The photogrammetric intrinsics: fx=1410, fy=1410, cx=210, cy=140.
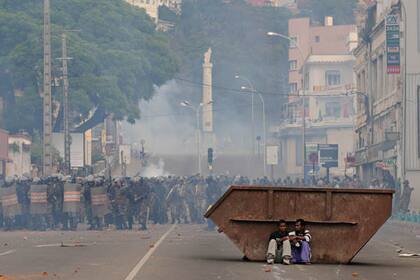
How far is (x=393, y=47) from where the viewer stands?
71.1 m

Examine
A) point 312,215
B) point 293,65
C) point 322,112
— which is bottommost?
point 312,215

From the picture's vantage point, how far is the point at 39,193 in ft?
153

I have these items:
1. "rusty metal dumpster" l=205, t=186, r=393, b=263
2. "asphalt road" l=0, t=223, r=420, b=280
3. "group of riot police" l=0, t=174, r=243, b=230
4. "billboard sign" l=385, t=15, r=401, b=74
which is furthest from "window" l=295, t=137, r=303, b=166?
"rusty metal dumpster" l=205, t=186, r=393, b=263

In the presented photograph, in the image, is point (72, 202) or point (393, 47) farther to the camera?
point (393, 47)

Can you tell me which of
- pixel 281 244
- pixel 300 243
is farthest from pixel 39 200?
pixel 300 243

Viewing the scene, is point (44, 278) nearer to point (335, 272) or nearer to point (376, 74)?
point (335, 272)

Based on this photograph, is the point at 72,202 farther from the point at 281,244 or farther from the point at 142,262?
the point at 281,244

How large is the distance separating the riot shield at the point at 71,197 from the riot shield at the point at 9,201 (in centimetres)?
180

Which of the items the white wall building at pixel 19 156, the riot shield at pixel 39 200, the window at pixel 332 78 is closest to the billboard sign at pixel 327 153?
the white wall building at pixel 19 156

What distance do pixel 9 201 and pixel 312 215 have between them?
73.3 ft

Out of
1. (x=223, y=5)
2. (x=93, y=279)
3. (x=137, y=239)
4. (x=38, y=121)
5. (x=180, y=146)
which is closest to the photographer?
(x=93, y=279)

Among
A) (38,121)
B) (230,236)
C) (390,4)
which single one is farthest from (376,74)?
(230,236)

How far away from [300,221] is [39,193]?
21.9m

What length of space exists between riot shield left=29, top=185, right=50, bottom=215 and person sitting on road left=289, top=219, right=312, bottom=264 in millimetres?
21623
